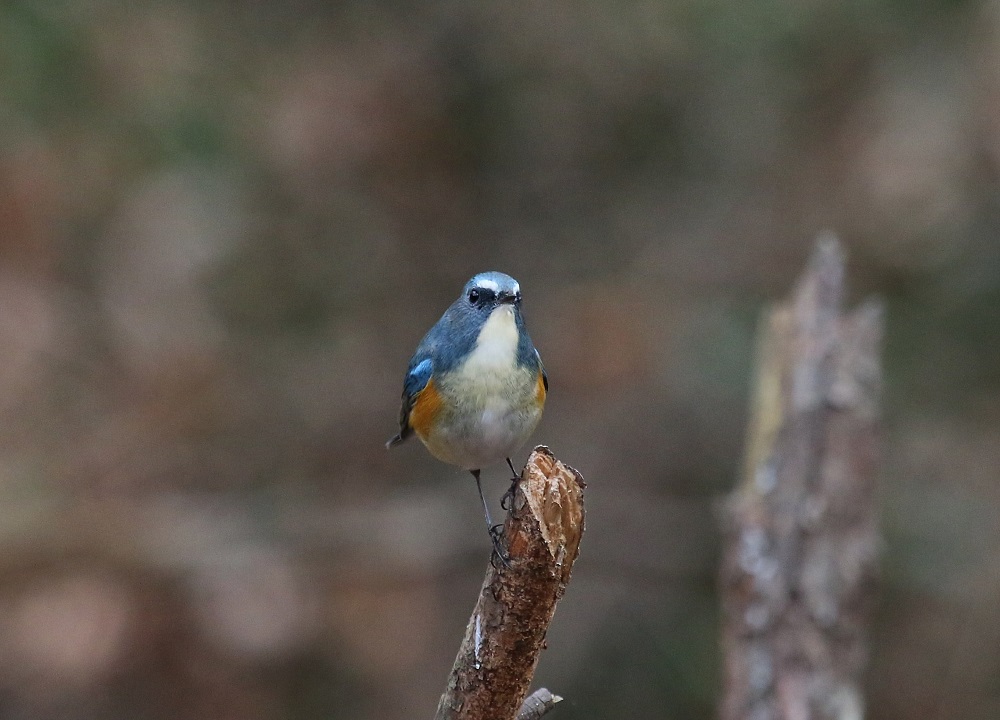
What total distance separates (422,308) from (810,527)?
13.7 ft

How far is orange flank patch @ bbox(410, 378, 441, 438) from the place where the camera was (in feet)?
12.1

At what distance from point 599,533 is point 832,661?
9.95 feet

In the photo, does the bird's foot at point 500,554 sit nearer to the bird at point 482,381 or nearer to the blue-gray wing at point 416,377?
the bird at point 482,381

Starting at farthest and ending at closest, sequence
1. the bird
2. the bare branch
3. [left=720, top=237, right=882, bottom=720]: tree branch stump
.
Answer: [left=720, top=237, right=882, bottom=720]: tree branch stump → the bird → the bare branch

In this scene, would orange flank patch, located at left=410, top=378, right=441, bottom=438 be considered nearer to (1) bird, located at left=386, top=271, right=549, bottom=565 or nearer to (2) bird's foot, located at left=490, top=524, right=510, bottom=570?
(1) bird, located at left=386, top=271, right=549, bottom=565

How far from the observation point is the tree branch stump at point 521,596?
2.69 meters

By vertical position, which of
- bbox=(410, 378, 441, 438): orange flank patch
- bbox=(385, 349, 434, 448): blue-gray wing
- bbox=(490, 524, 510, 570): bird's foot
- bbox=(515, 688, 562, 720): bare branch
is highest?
bbox=(385, 349, 434, 448): blue-gray wing

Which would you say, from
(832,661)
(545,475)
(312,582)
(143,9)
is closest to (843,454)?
(832,661)

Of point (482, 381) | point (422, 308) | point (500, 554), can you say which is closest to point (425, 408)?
point (482, 381)

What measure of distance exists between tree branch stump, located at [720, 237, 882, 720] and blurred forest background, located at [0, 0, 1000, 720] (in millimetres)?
1801

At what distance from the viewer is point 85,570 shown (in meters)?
6.44

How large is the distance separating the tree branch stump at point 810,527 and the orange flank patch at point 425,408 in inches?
59.7

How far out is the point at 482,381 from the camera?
3607mm

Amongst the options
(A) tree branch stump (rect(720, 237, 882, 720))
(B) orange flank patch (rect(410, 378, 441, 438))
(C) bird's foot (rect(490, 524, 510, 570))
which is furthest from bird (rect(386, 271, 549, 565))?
(A) tree branch stump (rect(720, 237, 882, 720))
